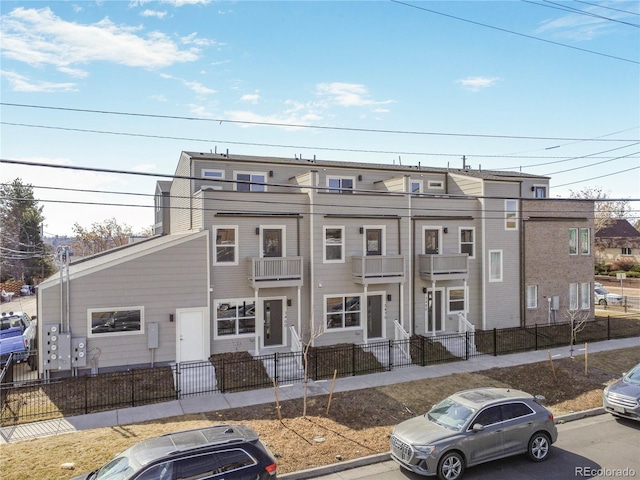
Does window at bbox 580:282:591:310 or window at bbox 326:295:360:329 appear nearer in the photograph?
window at bbox 326:295:360:329

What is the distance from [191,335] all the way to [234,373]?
2.74 metres

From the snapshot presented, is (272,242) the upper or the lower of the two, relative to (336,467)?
upper

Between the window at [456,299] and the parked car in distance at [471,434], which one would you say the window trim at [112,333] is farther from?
the window at [456,299]

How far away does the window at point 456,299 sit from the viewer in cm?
2442

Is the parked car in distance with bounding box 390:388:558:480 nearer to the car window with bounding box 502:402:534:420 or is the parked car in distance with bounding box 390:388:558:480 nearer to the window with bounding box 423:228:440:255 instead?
the car window with bounding box 502:402:534:420

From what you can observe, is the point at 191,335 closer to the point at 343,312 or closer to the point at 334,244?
the point at 343,312

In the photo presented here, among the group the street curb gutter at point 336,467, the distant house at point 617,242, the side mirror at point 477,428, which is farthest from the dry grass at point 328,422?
the distant house at point 617,242

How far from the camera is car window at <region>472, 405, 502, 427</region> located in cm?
1027

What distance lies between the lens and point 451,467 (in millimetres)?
9656

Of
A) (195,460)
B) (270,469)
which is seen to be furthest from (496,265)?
(195,460)

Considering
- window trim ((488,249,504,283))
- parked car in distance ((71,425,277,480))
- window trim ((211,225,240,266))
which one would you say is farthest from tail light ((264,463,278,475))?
window trim ((488,249,504,283))

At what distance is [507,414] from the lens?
10594mm

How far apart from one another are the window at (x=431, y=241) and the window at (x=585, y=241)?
403 inches

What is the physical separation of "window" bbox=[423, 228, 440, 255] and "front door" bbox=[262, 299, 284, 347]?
27.9 ft
